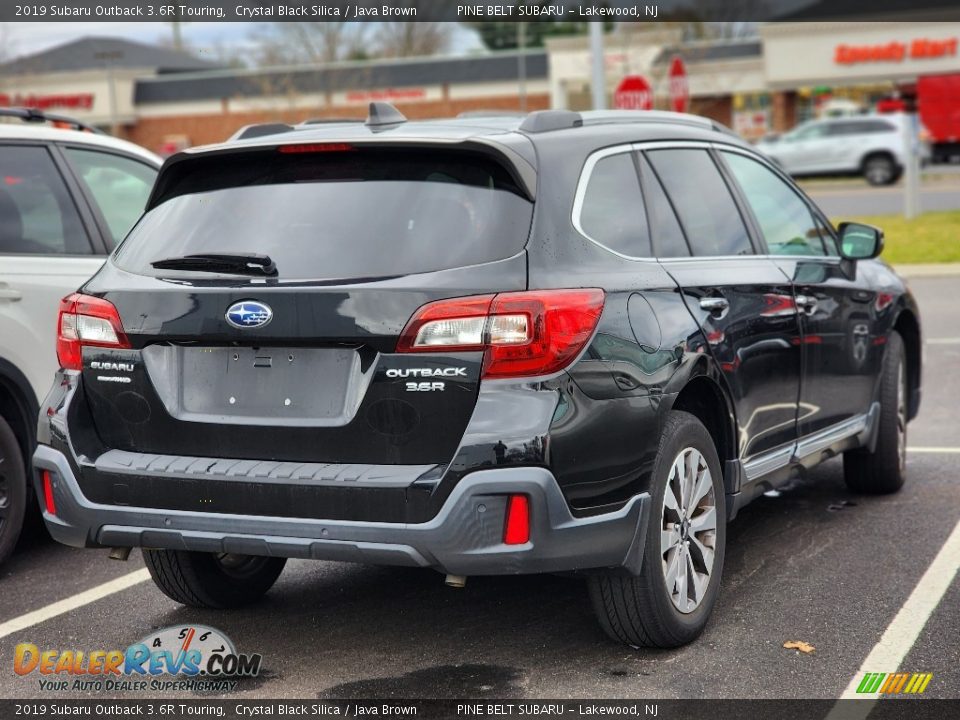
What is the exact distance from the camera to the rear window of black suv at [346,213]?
3.88 metres

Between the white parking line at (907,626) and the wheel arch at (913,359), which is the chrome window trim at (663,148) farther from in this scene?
the white parking line at (907,626)

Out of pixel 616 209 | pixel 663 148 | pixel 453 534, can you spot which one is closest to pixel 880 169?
pixel 663 148

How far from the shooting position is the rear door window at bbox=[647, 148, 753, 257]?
4.85 meters

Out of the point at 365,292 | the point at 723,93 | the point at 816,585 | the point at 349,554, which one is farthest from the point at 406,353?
the point at 723,93

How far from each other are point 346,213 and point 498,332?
0.67 m

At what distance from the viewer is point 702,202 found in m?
5.05

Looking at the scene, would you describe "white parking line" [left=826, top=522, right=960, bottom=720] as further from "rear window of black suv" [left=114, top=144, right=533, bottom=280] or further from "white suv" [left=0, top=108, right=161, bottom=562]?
"white suv" [left=0, top=108, right=161, bottom=562]

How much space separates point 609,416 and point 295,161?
51.7 inches

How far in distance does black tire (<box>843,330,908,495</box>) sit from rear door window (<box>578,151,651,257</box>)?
7.33ft

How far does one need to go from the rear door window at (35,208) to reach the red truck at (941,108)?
108 ft

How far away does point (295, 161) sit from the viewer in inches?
166

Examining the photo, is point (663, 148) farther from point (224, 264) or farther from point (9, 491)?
point (9, 491)

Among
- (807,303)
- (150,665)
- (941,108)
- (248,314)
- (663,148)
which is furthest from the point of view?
(941,108)

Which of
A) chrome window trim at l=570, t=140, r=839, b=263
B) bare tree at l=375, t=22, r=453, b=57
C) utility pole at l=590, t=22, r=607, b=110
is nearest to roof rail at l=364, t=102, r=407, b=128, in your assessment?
chrome window trim at l=570, t=140, r=839, b=263
